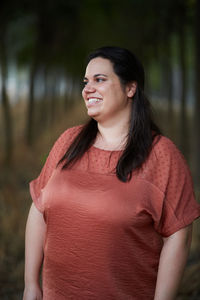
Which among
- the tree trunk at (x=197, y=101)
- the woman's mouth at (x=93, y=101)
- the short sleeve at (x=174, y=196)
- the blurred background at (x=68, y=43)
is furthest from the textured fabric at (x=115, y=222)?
the tree trunk at (x=197, y=101)

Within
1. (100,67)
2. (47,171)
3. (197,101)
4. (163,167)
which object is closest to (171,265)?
(163,167)

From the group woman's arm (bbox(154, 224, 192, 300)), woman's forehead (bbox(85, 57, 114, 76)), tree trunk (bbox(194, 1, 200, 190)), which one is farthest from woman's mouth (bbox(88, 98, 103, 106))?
tree trunk (bbox(194, 1, 200, 190))

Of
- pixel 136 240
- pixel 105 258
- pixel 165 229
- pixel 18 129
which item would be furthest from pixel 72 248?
pixel 18 129

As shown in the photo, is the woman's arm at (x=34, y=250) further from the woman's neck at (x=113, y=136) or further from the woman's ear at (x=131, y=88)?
the woman's ear at (x=131, y=88)

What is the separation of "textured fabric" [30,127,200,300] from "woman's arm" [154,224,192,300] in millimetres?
49

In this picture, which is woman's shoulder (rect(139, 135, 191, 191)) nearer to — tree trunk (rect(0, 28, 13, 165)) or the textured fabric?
the textured fabric

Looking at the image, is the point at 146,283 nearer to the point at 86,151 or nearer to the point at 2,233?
the point at 86,151

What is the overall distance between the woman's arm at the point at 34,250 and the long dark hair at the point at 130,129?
0.39 metres

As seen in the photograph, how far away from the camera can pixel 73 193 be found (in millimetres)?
2156

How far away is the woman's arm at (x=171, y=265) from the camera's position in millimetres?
2072

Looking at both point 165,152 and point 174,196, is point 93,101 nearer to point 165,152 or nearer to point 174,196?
point 165,152

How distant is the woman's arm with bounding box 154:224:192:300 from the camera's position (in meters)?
2.07

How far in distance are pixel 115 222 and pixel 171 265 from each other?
35cm

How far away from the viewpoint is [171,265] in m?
2.08
